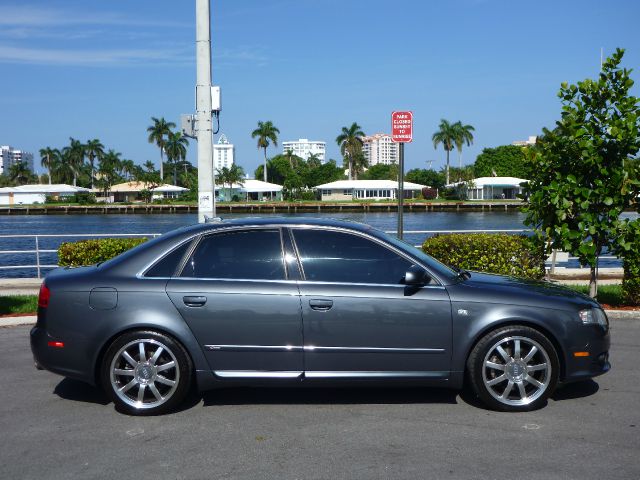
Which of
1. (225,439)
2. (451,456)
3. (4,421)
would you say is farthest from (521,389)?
(4,421)

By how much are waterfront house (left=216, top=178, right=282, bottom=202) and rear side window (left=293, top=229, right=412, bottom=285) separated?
103m

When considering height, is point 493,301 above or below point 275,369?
above

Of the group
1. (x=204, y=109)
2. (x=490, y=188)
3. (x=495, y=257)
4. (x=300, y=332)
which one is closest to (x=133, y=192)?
(x=490, y=188)

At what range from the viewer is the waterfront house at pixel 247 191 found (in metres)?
109

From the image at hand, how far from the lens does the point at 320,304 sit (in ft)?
15.8

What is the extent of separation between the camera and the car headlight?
5.02 metres

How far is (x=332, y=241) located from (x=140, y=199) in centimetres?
11347

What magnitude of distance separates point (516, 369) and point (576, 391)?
38.8 inches

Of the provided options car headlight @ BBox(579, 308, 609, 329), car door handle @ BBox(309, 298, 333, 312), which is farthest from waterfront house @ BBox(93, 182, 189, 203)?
car headlight @ BBox(579, 308, 609, 329)

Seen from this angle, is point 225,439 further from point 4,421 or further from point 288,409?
point 4,421

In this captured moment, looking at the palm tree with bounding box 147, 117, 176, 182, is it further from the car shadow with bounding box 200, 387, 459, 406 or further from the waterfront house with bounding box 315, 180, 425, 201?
the car shadow with bounding box 200, 387, 459, 406

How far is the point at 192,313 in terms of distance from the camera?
4852 mm

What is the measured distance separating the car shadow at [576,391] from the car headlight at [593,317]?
26.8 inches

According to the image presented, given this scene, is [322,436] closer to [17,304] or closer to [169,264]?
[169,264]
